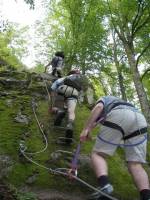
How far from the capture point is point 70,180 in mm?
6602

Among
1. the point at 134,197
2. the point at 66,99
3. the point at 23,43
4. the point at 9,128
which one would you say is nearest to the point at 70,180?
the point at 134,197

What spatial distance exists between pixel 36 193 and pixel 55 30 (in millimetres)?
22277

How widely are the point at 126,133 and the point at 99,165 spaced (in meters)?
0.70

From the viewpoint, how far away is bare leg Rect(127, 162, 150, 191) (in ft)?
18.0

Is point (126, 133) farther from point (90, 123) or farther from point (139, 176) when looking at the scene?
point (139, 176)

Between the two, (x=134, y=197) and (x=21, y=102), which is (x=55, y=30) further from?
(x=134, y=197)

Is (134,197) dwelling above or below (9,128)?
below

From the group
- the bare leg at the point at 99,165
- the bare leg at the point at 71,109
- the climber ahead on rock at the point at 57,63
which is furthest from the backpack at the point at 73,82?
the climber ahead on rock at the point at 57,63

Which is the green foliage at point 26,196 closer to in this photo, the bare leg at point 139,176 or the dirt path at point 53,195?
the dirt path at point 53,195

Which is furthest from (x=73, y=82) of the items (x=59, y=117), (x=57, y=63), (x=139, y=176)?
(x=57, y=63)

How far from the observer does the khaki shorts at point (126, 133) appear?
19.1ft

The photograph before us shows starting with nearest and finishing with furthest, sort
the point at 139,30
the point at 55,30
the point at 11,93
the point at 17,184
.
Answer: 1. the point at 17,184
2. the point at 11,93
3. the point at 139,30
4. the point at 55,30

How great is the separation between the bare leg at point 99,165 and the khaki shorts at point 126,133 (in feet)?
0.33

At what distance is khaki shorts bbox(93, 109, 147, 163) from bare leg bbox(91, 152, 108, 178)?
0.33 feet
